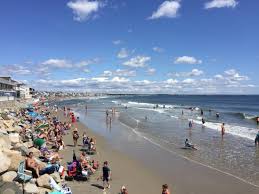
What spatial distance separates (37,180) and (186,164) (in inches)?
423

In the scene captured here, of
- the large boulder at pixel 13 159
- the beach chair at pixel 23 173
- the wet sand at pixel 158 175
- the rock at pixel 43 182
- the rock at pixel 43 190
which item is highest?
the large boulder at pixel 13 159

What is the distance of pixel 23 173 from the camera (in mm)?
13430

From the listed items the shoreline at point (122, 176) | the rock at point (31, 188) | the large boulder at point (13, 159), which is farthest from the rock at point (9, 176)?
the shoreline at point (122, 176)

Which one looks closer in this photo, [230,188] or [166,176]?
[230,188]

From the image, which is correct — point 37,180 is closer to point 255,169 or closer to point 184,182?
point 184,182

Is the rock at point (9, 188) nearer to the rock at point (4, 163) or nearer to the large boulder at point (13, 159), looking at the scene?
the rock at point (4, 163)

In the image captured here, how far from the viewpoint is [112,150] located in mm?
25500

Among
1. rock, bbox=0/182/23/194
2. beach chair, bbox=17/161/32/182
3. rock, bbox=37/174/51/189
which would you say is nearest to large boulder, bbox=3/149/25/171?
beach chair, bbox=17/161/32/182

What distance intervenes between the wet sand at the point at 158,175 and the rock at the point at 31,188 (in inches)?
104

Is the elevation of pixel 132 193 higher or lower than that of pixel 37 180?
lower

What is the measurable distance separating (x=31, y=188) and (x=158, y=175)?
A: 26.9 feet

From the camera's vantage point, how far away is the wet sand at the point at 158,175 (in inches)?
631

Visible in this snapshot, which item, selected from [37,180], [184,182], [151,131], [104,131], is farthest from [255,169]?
Result: [104,131]

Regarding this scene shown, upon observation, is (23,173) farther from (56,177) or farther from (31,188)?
(56,177)
